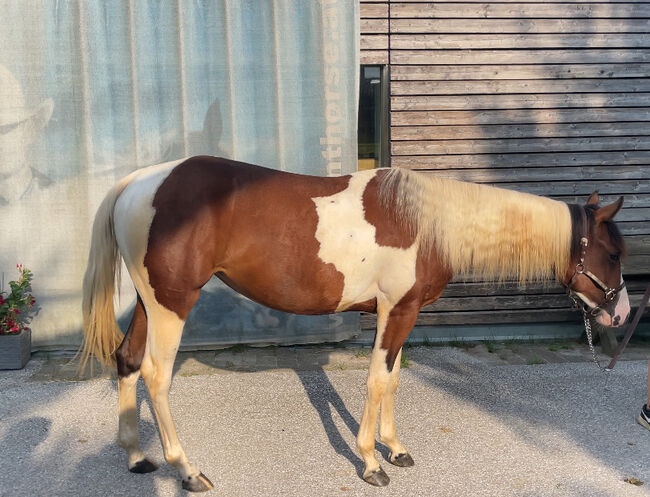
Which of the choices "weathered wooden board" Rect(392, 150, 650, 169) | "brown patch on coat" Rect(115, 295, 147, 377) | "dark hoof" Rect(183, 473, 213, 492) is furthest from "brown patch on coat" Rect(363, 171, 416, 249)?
A: "weathered wooden board" Rect(392, 150, 650, 169)

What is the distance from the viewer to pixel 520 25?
5406mm

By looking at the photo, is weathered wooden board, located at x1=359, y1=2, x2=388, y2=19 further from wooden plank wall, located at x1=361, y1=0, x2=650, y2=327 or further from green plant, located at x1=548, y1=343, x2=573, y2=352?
green plant, located at x1=548, y1=343, x2=573, y2=352

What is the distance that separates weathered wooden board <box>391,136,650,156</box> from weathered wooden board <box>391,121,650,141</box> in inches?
1.6

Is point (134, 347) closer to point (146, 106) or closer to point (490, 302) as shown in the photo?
point (146, 106)

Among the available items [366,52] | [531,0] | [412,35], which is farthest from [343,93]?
[531,0]

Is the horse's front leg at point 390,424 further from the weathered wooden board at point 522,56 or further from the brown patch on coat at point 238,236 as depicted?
the weathered wooden board at point 522,56

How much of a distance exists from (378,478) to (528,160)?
143 inches

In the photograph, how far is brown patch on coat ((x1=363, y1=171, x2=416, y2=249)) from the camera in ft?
10.2

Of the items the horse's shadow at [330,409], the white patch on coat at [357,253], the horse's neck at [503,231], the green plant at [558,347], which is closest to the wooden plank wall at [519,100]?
the green plant at [558,347]

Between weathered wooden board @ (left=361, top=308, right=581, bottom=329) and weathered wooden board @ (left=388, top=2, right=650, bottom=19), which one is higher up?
weathered wooden board @ (left=388, top=2, right=650, bottom=19)

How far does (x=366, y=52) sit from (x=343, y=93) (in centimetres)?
52

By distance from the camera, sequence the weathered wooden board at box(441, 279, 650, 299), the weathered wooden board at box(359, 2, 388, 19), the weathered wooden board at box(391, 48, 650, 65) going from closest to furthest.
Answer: the weathered wooden board at box(359, 2, 388, 19)
the weathered wooden board at box(391, 48, 650, 65)
the weathered wooden board at box(441, 279, 650, 299)

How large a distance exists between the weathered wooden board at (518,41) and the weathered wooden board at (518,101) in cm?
45

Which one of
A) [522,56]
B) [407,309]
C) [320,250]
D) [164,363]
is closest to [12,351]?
[164,363]
